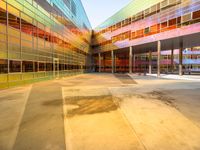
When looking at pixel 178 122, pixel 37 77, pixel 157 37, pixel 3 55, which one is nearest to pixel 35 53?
pixel 37 77

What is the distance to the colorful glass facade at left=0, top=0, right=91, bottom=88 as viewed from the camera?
12.1 metres

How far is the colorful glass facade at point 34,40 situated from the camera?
39.7ft

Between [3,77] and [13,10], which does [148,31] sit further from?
[3,77]

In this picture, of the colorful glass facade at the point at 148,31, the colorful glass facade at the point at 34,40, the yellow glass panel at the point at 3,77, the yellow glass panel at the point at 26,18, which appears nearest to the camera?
the yellow glass panel at the point at 3,77

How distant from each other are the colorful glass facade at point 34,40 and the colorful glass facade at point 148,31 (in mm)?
13061

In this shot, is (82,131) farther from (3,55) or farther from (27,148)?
(3,55)

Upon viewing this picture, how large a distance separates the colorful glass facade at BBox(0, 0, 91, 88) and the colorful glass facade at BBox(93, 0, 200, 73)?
1306 cm

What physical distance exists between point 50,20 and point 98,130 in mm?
19450

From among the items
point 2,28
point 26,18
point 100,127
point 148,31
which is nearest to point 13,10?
point 26,18

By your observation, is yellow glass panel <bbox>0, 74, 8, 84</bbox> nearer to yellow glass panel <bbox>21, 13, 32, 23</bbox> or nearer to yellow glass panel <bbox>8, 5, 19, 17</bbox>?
yellow glass panel <bbox>8, 5, 19, 17</bbox>

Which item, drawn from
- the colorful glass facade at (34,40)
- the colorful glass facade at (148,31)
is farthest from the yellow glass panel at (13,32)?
the colorful glass facade at (148,31)

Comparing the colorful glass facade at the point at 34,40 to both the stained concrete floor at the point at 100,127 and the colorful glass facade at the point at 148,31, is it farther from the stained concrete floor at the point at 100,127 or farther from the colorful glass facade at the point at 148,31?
the colorful glass facade at the point at 148,31

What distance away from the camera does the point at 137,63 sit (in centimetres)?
4662

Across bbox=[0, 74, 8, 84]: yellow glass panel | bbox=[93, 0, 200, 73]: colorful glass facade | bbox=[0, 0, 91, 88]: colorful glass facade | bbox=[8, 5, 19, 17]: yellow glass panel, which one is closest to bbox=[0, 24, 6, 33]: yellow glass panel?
bbox=[0, 0, 91, 88]: colorful glass facade
